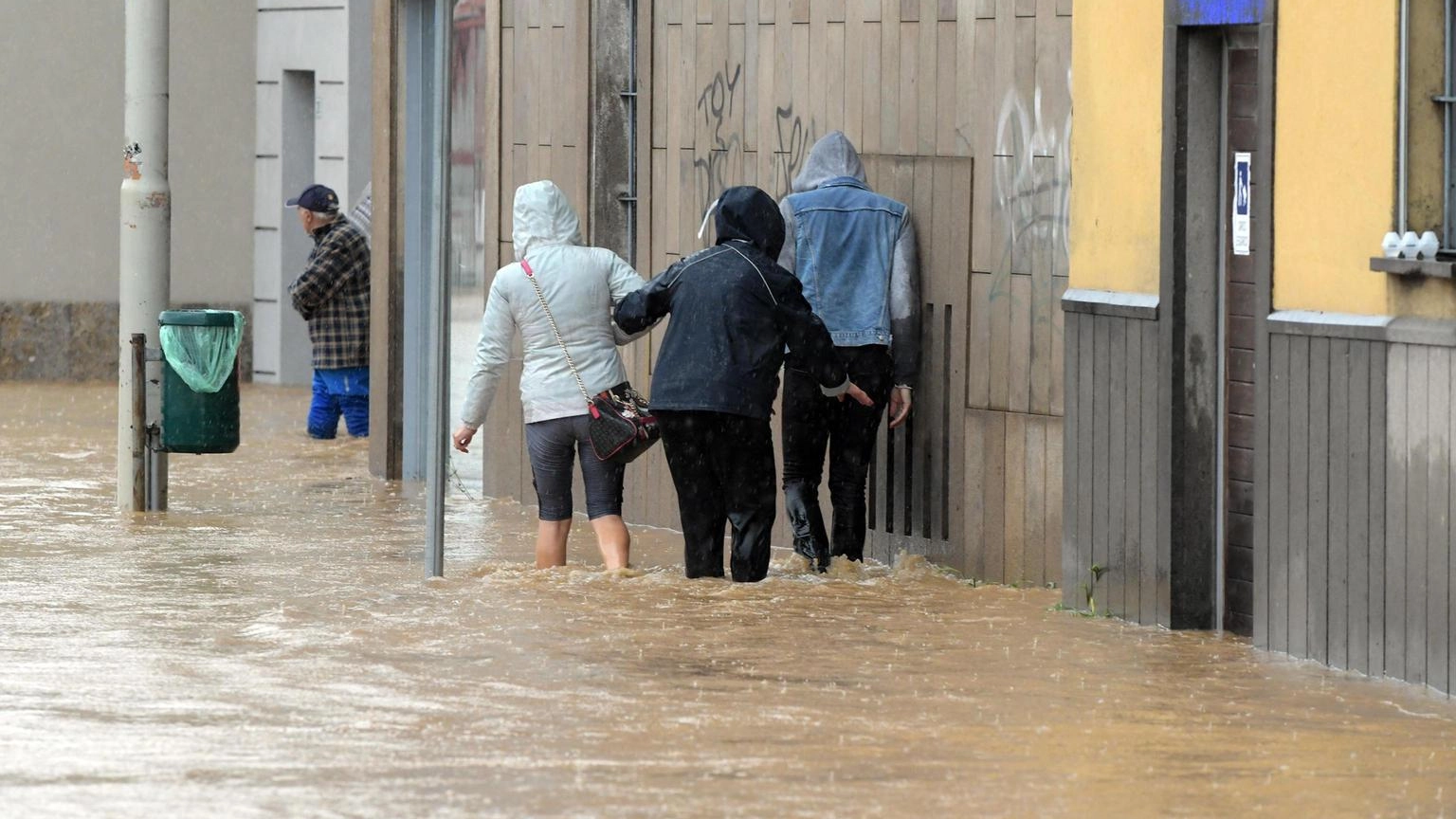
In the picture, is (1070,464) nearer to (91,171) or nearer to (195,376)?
(195,376)

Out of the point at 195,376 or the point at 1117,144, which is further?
the point at 195,376

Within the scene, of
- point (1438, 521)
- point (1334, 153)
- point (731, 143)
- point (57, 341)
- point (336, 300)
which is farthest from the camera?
point (57, 341)

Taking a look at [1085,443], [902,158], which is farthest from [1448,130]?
[902,158]

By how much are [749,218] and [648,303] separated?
1.66ft

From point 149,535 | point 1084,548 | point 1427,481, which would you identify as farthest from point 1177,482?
point 149,535

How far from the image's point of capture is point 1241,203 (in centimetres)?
935

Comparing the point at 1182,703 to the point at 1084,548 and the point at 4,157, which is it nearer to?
the point at 1084,548

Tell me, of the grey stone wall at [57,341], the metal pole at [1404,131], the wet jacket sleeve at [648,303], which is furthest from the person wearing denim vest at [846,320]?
the grey stone wall at [57,341]

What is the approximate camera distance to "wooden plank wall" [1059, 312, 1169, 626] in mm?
9750

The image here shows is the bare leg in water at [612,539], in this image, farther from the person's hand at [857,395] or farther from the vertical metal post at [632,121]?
the vertical metal post at [632,121]

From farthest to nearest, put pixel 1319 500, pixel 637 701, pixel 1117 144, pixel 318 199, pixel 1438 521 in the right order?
pixel 318 199 → pixel 1117 144 → pixel 1319 500 → pixel 1438 521 → pixel 637 701

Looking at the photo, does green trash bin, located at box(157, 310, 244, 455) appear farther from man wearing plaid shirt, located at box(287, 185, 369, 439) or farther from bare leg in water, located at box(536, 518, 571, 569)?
man wearing plaid shirt, located at box(287, 185, 369, 439)

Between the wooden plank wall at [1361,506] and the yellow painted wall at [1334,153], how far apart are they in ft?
0.64

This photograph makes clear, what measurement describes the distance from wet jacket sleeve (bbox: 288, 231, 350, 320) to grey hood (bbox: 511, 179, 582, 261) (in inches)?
284
